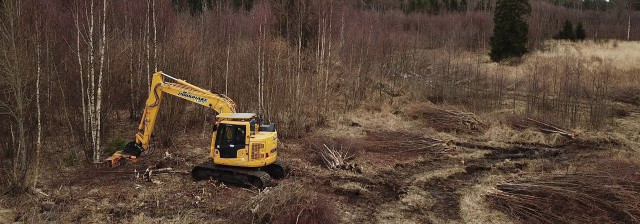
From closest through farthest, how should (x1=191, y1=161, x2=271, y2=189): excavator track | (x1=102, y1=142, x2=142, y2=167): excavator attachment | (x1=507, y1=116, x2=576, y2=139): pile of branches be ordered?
(x1=191, y1=161, x2=271, y2=189): excavator track, (x1=102, y1=142, x2=142, y2=167): excavator attachment, (x1=507, y1=116, x2=576, y2=139): pile of branches

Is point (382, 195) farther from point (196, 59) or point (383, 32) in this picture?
point (383, 32)

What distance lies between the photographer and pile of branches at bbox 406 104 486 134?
17.8 meters

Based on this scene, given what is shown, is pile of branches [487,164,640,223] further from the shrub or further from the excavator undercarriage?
the shrub

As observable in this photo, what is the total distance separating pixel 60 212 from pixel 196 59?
29.1ft

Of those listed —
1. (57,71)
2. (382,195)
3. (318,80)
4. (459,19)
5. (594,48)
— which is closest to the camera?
(382,195)

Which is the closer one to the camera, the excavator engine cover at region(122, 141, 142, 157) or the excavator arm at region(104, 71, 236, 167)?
the excavator arm at region(104, 71, 236, 167)

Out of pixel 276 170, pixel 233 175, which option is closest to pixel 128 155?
pixel 233 175

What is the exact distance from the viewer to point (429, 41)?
128 ft

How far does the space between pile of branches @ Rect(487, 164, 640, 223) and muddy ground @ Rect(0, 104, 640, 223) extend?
0.50 meters

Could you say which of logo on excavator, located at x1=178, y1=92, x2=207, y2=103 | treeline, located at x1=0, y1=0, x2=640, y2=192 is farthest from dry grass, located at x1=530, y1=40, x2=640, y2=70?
logo on excavator, located at x1=178, y1=92, x2=207, y2=103

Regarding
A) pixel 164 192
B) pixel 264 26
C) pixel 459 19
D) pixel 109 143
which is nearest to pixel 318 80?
pixel 264 26

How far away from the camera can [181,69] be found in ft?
50.5

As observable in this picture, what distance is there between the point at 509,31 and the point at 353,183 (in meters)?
27.7

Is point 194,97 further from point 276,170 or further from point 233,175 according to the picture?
point 276,170
